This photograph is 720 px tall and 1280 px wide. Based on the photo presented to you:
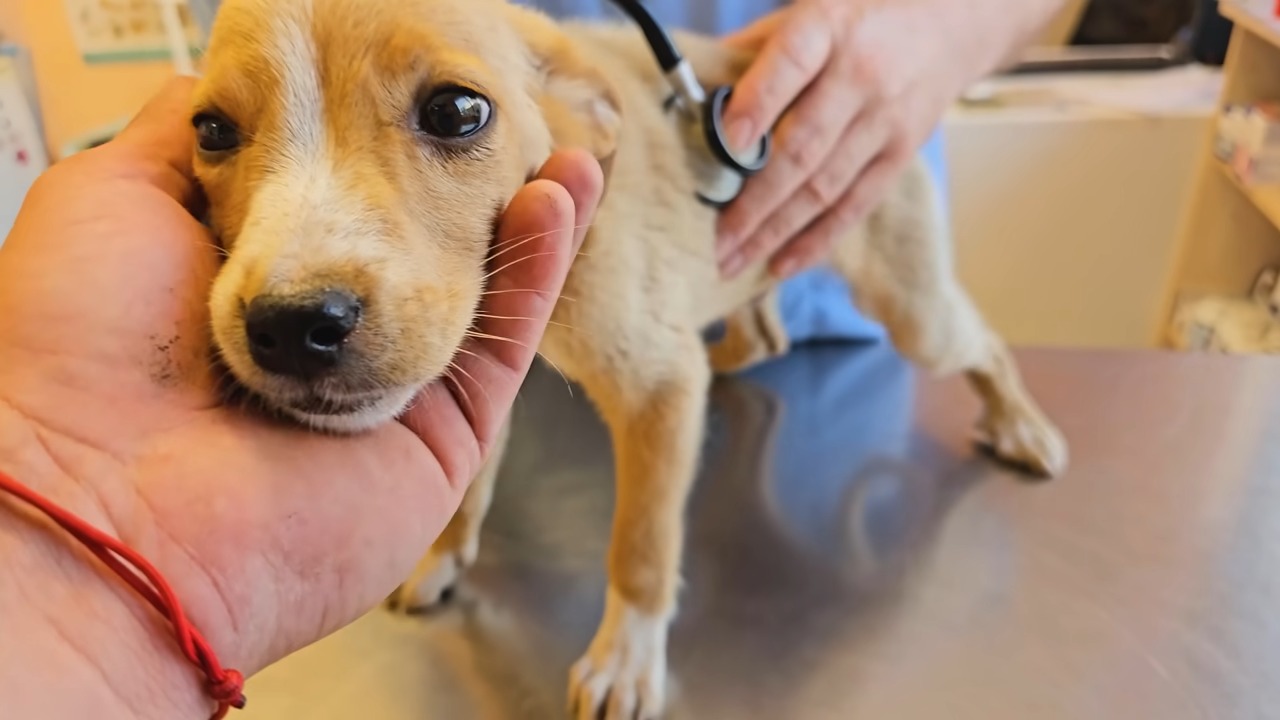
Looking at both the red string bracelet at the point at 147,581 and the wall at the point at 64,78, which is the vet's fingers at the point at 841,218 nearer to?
the red string bracelet at the point at 147,581

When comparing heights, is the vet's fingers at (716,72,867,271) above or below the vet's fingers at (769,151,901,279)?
above

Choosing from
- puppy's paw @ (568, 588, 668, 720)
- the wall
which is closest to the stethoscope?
puppy's paw @ (568, 588, 668, 720)

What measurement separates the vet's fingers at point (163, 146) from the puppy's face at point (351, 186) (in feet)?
0.18

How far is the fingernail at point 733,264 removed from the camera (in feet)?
4.73

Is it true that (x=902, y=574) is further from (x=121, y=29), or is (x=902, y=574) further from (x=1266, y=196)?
(x=121, y=29)

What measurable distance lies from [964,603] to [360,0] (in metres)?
1.01

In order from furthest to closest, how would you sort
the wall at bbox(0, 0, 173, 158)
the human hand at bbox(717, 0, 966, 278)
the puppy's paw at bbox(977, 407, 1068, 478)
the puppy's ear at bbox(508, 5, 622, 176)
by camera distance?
1. the wall at bbox(0, 0, 173, 158)
2. the puppy's paw at bbox(977, 407, 1068, 478)
3. the human hand at bbox(717, 0, 966, 278)
4. the puppy's ear at bbox(508, 5, 622, 176)

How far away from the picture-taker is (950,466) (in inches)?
63.4

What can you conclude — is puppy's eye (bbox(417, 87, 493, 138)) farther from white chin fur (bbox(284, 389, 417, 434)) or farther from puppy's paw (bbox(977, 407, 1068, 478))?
puppy's paw (bbox(977, 407, 1068, 478))

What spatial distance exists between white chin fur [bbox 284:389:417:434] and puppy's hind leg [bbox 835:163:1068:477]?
901 mm

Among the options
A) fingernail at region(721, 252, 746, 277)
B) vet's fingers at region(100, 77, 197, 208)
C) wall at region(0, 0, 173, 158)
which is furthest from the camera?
wall at region(0, 0, 173, 158)

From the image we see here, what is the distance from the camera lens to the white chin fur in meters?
0.86

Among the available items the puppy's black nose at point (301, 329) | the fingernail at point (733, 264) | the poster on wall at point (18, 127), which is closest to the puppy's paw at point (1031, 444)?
the fingernail at point (733, 264)

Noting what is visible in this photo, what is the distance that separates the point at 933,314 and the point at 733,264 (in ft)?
1.37
